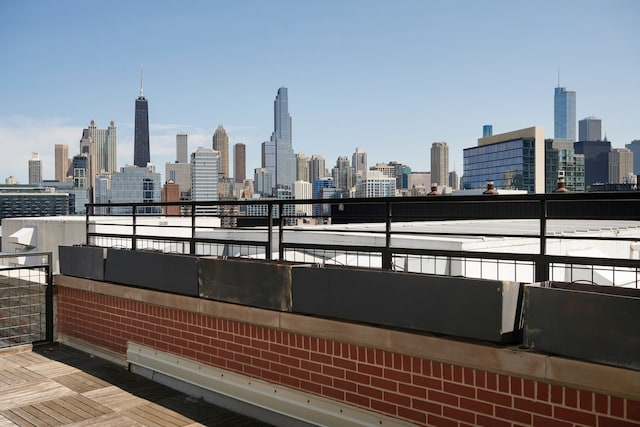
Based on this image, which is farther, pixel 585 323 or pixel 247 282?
pixel 247 282

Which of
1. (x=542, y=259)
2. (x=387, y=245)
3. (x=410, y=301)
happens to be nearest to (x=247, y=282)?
(x=387, y=245)

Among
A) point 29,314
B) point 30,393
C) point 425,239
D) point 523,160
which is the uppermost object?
point 523,160

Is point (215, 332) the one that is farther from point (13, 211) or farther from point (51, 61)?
point (51, 61)

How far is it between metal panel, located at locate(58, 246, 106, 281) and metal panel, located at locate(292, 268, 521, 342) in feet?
12.9

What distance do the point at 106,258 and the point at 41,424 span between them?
2.79 metres

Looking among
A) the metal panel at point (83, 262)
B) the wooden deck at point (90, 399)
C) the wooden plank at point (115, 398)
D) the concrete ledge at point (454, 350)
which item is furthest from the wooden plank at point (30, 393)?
the concrete ledge at point (454, 350)

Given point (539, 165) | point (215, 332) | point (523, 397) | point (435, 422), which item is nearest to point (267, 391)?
point (215, 332)

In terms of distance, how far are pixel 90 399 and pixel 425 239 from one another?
10.3 meters

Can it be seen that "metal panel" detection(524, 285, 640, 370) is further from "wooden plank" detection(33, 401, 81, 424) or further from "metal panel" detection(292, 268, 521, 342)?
"wooden plank" detection(33, 401, 81, 424)

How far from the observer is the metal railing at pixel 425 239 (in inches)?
178

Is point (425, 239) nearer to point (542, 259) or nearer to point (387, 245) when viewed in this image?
point (387, 245)

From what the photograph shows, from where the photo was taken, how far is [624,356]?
347 centimetres

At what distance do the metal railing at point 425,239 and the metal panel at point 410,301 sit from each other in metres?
0.42

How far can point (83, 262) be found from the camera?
8.65m
